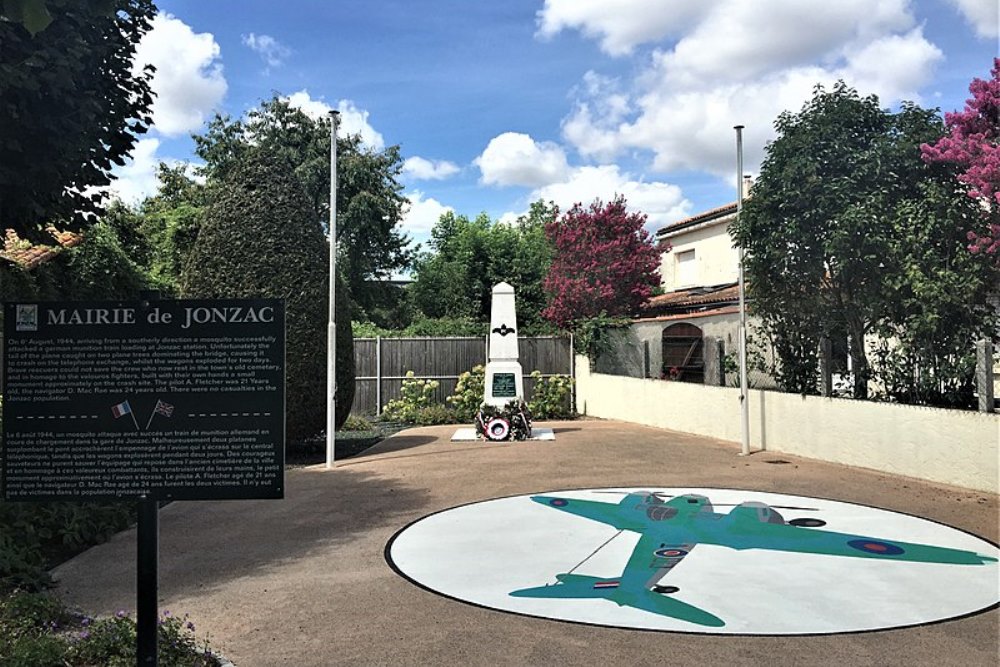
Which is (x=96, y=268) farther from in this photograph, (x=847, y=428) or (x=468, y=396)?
(x=847, y=428)

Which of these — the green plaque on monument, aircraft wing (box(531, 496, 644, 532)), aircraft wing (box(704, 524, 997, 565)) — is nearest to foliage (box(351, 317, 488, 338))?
the green plaque on monument

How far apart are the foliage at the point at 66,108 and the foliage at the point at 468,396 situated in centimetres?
1218

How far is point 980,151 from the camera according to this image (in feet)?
30.2

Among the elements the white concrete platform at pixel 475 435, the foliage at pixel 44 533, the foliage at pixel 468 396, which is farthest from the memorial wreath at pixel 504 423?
the foliage at pixel 44 533

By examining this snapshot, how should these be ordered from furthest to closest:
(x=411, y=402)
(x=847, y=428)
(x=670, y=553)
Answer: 1. (x=411, y=402)
2. (x=847, y=428)
3. (x=670, y=553)

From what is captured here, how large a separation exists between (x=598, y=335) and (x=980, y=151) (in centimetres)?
1073

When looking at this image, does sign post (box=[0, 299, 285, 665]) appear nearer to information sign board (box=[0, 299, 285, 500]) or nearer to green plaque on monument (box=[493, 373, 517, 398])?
information sign board (box=[0, 299, 285, 500])

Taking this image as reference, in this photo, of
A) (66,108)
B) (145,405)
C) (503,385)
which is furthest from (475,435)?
(145,405)

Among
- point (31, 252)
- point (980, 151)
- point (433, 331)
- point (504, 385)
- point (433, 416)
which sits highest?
point (980, 151)

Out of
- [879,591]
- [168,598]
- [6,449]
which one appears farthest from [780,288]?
[6,449]

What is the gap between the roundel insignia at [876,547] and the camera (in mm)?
6380

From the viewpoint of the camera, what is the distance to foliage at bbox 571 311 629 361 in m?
18.8

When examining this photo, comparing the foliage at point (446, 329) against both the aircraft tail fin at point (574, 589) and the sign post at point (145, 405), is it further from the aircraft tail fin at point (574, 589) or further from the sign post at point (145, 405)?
the sign post at point (145, 405)

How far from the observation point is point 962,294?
367 inches
